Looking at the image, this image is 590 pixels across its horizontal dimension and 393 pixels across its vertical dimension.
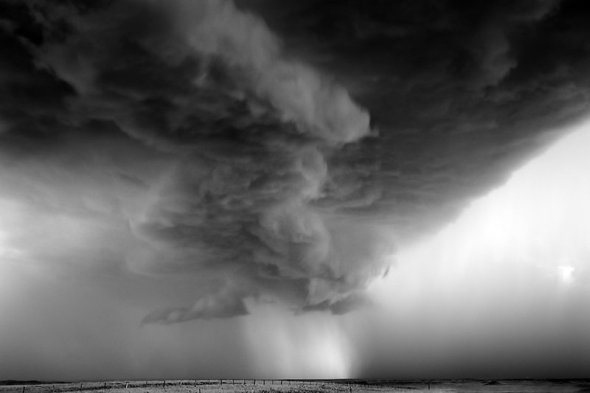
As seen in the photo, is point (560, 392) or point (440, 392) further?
point (440, 392)

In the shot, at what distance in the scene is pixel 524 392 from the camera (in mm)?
122375

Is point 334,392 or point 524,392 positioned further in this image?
point 524,392

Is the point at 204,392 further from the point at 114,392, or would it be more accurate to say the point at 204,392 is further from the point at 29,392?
the point at 29,392

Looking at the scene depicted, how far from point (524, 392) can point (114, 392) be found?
11163cm

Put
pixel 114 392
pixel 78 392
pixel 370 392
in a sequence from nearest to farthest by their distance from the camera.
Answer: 1. pixel 114 392
2. pixel 78 392
3. pixel 370 392

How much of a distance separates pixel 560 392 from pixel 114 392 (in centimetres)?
11740

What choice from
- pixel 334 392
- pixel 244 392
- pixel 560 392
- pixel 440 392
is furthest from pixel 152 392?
pixel 560 392

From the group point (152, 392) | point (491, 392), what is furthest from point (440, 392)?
point (152, 392)

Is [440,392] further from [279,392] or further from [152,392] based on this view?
[152,392]

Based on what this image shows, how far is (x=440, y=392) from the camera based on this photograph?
126625mm

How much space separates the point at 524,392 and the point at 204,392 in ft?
297

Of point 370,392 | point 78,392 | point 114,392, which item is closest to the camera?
point 114,392

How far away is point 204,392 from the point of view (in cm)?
10700

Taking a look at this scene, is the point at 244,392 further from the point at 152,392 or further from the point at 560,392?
the point at 560,392
